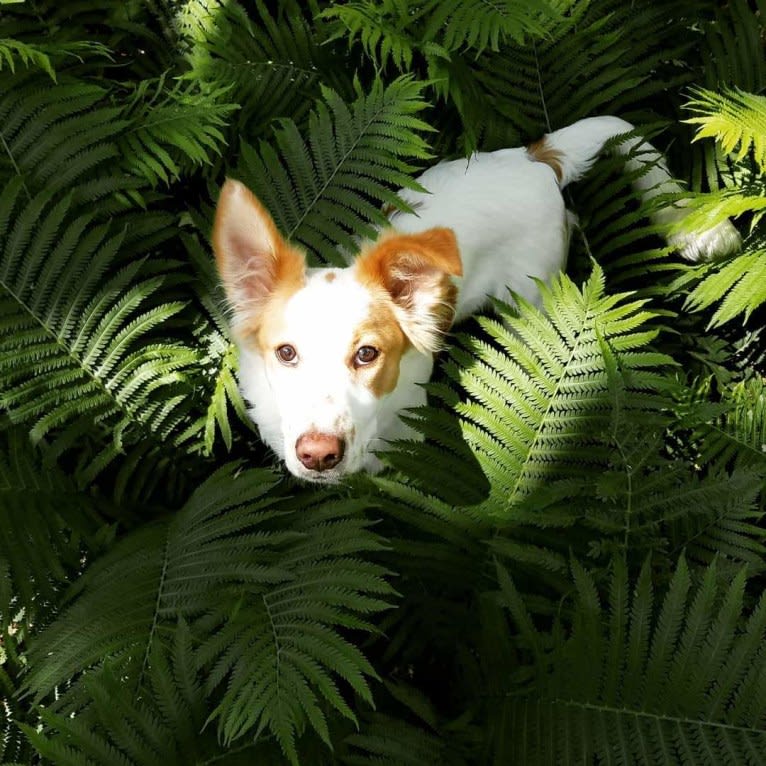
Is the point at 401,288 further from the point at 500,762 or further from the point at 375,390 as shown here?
the point at 500,762

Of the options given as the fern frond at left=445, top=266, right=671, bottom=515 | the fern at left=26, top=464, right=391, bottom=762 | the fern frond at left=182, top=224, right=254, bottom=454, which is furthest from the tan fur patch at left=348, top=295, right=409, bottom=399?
the fern frond at left=182, top=224, right=254, bottom=454

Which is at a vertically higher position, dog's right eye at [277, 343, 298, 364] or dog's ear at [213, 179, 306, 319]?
dog's ear at [213, 179, 306, 319]

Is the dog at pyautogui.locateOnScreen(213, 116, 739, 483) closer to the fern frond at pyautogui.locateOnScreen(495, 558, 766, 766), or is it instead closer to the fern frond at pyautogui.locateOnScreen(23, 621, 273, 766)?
the fern frond at pyautogui.locateOnScreen(23, 621, 273, 766)

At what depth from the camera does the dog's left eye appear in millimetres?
2478

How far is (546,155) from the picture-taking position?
316 centimetres

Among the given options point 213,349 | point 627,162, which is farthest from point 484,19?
point 213,349

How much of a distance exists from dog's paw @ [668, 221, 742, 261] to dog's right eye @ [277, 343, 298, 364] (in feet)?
5.60

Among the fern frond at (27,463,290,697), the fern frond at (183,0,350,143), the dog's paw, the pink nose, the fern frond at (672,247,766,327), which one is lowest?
the fern frond at (672,247,766,327)

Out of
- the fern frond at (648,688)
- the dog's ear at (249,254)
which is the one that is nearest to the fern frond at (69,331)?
the dog's ear at (249,254)

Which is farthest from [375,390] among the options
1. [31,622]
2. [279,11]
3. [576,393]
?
[279,11]

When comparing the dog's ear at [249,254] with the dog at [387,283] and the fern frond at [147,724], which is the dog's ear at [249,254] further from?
the fern frond at [147,724]

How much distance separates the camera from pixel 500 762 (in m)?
1.93

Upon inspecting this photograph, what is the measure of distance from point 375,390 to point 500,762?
3.81ft

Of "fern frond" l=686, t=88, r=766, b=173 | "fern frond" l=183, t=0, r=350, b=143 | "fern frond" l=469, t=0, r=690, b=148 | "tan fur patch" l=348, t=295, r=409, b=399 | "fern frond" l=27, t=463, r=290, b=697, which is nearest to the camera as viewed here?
"fern frond" l=27, t=463, r=290, b=697
